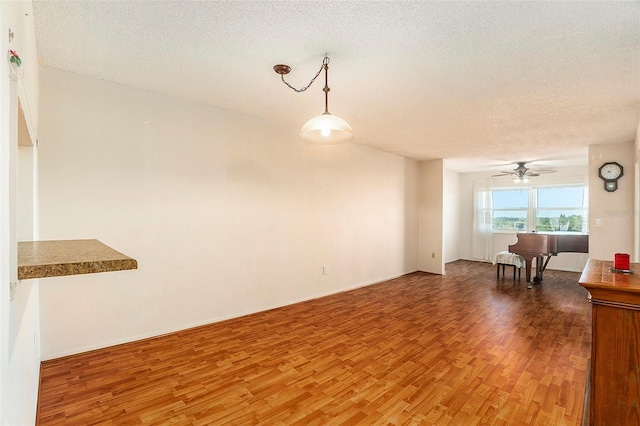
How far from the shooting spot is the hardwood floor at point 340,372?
6.47 ft

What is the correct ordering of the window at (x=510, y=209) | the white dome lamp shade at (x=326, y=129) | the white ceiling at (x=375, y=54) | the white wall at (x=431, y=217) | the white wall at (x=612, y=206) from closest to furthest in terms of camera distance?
the white ceiling at (x=375, y=54) < the white dome lamp shade at (x=326, y=129) < the white wall at (x=612, y=206) < the white wall at (x=431, y=217) < the window at (x=510, y=209)

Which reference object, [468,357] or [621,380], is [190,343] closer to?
[468,357]

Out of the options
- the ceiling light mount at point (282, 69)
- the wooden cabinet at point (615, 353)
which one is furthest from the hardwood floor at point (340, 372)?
the ceiling light mount at point (282, 69)

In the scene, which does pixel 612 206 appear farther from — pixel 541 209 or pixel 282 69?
pixel 282 69

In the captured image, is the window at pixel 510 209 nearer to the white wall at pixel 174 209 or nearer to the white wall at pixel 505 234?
the white wall at pixel 505 234

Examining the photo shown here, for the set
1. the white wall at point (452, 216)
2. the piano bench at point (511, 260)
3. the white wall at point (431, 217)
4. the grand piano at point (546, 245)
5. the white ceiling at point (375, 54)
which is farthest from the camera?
the white wall at point (452, 216)

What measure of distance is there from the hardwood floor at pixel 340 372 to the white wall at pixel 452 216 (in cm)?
425

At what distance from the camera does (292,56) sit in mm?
2408

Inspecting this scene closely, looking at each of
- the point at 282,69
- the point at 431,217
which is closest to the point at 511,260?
the point at 431,217

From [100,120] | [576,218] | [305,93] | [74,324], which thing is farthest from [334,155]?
[576,218]

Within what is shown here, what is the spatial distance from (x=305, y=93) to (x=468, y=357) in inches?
116

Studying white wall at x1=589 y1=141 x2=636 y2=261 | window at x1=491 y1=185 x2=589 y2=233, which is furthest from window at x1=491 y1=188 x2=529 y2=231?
white wall at x1=589 y1=141 x2=636 y2=261

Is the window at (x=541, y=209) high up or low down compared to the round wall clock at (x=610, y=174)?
down

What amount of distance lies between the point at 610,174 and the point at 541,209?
8.97 feet
